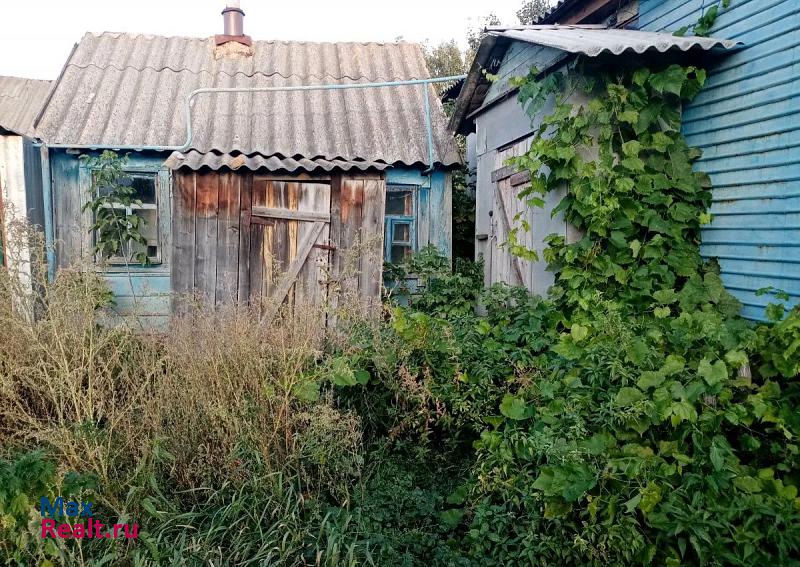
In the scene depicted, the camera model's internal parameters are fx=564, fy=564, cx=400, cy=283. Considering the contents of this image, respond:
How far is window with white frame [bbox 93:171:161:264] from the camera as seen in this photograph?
8016mm

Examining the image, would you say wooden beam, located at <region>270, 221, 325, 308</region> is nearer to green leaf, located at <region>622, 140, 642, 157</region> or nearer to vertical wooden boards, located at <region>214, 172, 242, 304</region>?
vertical wooden boards, located at <region>214, 172, 242, 304</region>

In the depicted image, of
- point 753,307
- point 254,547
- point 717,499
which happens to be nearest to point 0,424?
point 254,547

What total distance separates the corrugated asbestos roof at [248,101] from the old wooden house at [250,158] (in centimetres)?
3

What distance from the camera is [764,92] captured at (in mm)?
4410

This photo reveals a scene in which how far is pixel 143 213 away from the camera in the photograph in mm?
8250

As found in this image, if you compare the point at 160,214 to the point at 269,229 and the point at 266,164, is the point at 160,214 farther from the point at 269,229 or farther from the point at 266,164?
the point at 266,164

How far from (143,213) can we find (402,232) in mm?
3799

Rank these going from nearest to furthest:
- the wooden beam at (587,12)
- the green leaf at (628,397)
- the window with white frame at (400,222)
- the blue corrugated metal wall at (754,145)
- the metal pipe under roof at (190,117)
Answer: the green leaf at (628,397) → the blue corrugated metal wall at (754,145) → the wooden beam at (587,12) → the metal pipe under roof at (190,117) → the window with white frame at (400,222)

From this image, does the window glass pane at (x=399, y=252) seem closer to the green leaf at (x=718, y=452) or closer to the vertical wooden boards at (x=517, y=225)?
the vertical wooden boards at (x=517, y=225)

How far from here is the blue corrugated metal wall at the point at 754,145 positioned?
422cm

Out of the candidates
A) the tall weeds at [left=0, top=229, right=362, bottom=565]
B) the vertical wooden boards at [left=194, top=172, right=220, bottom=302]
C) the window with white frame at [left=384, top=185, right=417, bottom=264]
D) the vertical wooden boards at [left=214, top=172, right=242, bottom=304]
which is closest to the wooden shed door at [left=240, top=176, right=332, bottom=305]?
the vertical wooden boards at [left=214, top=172, right=242, bottom=304]

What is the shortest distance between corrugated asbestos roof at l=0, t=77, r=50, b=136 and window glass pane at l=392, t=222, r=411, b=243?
20.0 feet

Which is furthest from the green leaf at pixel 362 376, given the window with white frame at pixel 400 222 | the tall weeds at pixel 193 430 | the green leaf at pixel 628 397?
the window with white frame at pixel 400 222

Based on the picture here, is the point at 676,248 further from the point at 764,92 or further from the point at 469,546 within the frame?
the point at 469,546
